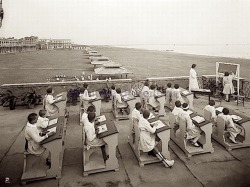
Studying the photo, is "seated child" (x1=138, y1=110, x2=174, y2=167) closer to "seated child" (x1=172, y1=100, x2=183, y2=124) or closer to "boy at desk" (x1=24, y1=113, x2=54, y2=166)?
"seated child" (x1=172, y1=100, x2=183, y2=124)

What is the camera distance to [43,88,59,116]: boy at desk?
31.1 feet

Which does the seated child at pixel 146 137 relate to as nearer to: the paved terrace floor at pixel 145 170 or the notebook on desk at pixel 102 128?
the paved terrace floor at pixel 145 170

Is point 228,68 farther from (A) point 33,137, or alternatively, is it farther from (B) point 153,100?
(A) point 33,137

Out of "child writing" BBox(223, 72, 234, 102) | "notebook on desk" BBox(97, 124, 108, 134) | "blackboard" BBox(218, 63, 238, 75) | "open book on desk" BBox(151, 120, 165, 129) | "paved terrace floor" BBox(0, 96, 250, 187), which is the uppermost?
"blackboard" BBox(218, 63, 238, 75)

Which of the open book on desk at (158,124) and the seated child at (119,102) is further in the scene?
the seated child at (119,102)

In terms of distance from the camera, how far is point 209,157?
6926mm

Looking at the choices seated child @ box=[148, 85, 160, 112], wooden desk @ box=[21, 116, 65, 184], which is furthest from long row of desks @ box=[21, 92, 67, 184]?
seated child @ box=[148, 85, 160, 112]

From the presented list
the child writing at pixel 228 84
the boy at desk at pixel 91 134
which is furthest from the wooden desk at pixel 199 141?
the child writing at pixel 228 84

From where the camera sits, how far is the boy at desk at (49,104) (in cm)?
948

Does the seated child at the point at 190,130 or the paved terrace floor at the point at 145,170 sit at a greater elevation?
the seated child at the point at 190,130

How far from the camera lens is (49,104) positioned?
962 centimetres

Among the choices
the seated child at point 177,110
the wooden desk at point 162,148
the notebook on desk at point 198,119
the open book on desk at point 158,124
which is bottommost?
the wooden desk at point 162,148

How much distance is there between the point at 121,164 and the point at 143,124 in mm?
1463

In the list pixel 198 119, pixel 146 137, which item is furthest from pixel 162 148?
pixel 198 119
